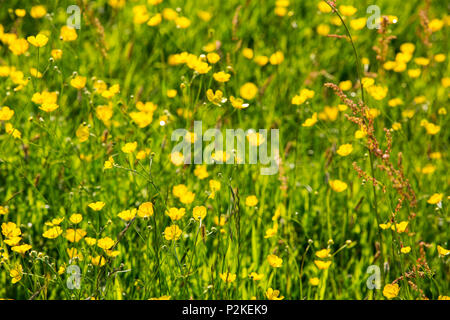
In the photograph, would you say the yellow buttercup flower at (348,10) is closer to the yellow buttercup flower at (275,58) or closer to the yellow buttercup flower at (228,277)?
the yellow buttercup flower at (275,58)

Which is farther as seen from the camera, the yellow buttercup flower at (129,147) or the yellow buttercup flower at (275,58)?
the yellow buttercup flower at (275,58)

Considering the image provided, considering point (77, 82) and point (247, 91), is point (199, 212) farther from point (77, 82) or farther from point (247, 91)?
point (247, 91)

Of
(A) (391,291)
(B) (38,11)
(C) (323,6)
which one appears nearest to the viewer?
(A) (391,291)

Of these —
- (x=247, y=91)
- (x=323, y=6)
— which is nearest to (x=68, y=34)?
(x=247, y=91)

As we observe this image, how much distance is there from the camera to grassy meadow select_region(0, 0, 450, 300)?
1.54 m

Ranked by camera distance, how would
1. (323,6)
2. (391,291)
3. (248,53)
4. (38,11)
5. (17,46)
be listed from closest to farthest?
(391,291), (17,46), (323,6), (248,53), (38,11)

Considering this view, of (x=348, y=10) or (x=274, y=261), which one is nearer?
(x=274, y=261)

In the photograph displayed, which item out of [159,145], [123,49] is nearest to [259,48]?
[123,49]

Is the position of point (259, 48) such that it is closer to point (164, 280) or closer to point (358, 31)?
point (358, 31)

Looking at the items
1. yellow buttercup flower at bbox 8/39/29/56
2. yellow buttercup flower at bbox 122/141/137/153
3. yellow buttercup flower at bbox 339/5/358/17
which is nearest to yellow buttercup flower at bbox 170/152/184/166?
yellow buttercup flower at bbox 122/141/137/153

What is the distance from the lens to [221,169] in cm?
159

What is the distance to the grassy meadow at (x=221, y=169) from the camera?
1535 millimetres

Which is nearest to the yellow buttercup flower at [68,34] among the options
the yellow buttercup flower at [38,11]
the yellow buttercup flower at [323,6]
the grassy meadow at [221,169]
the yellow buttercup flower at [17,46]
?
the grassy meadow at [221,169]
